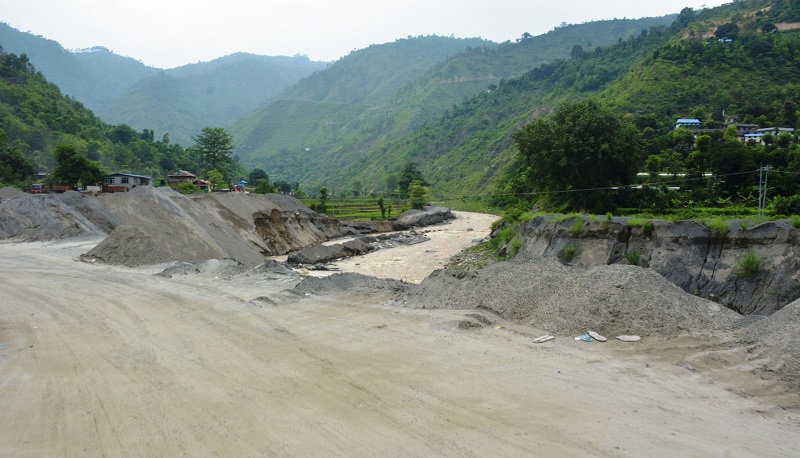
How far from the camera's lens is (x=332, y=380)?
8148mm

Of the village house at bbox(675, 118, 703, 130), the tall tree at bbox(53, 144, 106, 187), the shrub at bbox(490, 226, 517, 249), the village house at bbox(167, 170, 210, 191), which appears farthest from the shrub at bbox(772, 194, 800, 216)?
the village house at bbox(167, 170, 210, 191)

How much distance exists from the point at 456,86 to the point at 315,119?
5734 centimetres

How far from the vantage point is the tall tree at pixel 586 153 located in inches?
1132

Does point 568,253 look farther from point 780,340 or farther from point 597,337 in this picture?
Answer: point 780,340

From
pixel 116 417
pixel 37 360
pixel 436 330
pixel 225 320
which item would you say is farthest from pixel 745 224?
pixel 37 360

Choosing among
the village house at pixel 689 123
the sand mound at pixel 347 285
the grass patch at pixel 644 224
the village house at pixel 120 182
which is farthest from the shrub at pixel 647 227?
the village house at pixel 120 182

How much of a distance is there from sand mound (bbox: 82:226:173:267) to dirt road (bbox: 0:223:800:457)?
8.00 m

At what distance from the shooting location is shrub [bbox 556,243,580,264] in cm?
2086

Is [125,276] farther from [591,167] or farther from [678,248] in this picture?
[591,167]

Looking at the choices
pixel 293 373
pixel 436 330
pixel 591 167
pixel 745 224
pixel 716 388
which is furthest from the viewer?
pixel 591 167

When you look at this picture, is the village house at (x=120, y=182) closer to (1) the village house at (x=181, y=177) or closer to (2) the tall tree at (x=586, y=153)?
(1) the village house at (x=181, y=177)

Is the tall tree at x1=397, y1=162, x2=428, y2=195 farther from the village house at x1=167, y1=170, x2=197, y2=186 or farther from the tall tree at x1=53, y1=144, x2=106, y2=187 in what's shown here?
the tall tree at x1=53, y1=144, x2=106, y2=187

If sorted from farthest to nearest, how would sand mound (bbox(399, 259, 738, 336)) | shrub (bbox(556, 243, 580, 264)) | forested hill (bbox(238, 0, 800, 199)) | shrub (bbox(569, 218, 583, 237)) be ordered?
forested hill (bbox(238, 0, 800, 199)) → shrub (bbox(569, 218, 583, 237)) → shrub (bbox(556, 243, 580, 264)) → sand mound (bbox(399, 259, 738, 336))

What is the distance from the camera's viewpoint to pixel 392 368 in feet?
28.6
